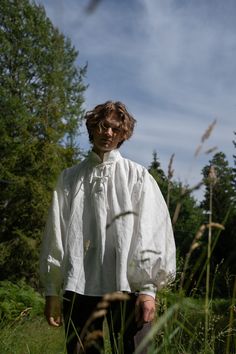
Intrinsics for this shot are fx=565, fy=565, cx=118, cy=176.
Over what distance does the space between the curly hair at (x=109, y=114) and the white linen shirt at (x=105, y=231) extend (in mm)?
118

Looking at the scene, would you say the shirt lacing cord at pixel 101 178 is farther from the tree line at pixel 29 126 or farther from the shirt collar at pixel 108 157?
the tree line at pixel 29 126

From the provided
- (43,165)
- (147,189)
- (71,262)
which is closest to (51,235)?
(71,262)

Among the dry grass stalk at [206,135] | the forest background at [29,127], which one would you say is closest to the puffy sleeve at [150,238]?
the dry grass stalk at [206,135]

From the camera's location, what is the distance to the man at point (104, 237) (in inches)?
90.4

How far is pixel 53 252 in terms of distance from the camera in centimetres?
245

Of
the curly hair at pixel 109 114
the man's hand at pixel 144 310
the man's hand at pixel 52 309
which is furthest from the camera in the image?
the curly hair at pixel 109 114

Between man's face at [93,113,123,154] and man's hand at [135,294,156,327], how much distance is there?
27.6 inches

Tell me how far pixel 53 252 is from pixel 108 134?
0.57m

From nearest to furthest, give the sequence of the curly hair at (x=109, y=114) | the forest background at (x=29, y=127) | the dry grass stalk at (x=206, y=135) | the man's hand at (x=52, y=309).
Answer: the dry grass stalk at (x=206, y=135) → the man's hand at (x=52, y=309) → the curly hair at (x=109, y=114) → the forest background at (x=29, y=127)

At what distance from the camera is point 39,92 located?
19.1 meters

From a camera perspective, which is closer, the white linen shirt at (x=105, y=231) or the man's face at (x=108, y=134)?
the white linen shirt at (x=105, y=231)

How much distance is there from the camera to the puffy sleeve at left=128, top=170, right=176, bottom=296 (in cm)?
224

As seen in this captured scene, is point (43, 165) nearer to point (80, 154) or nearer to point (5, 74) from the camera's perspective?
point (80, 154)

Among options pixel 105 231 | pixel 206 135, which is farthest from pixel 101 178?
pixel 206 135
